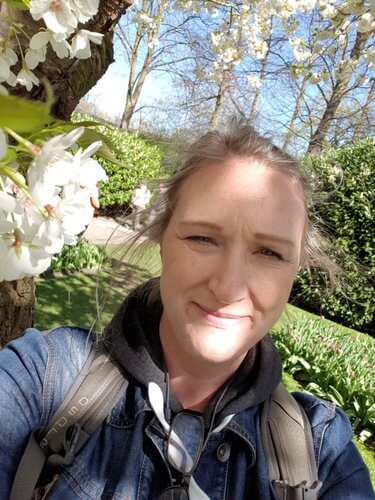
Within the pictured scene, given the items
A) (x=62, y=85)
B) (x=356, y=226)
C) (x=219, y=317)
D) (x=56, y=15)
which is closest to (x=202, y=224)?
(x=219, y=317)

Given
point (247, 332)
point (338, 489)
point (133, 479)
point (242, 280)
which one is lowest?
point (133, 479)

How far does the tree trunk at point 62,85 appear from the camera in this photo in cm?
145

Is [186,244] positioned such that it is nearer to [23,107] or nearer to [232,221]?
[232,221]

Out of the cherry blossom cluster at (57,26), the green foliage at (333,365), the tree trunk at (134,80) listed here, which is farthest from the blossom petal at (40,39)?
the tree trunk at (134,80)

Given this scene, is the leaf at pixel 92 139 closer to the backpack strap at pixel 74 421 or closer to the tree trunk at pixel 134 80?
the backpack strap at pixel 74 421

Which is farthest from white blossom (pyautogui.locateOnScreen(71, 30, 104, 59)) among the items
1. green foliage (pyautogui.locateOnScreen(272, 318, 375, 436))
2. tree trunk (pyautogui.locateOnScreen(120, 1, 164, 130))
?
tree trunk (pyautogui.locateOnScreen(120, 1, 164, 130))

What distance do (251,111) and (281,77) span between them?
15.0 m

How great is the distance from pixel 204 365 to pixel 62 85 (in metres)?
1.10

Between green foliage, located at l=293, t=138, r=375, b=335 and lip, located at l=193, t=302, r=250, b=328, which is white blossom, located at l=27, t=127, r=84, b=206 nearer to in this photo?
lip, located at l=193, t=302, r=250, b=328

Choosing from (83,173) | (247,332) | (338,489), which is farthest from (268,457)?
(83,173)

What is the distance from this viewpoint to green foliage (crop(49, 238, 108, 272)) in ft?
21.1

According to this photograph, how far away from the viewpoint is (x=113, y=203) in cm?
1082

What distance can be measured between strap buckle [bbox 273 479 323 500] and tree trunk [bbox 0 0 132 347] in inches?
50.8

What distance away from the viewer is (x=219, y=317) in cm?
112
